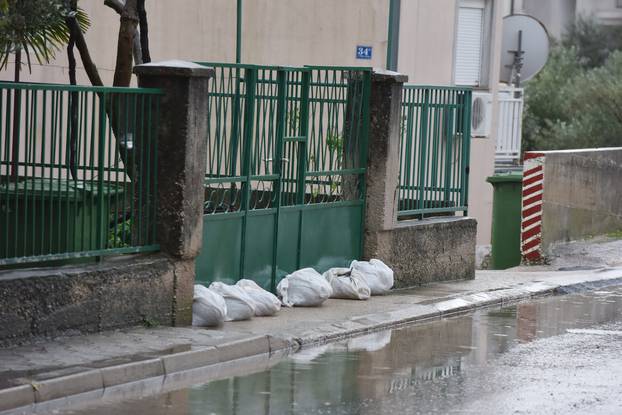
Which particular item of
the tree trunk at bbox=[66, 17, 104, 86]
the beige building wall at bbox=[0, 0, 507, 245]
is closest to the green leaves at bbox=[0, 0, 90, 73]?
the tree trunk at bbox=[66, 17, 104, 86]

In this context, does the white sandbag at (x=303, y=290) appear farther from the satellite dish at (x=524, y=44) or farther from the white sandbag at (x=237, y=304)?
the satellite dish at (x=524, y=44)

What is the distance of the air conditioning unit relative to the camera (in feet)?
79.5

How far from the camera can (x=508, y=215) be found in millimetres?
17969

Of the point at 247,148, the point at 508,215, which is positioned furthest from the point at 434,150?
the point at 508,215

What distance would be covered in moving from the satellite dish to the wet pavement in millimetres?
11898

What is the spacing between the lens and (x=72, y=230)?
9.93 metres

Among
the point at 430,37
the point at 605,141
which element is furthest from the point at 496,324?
the point at 605,141

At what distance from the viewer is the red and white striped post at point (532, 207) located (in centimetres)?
1719

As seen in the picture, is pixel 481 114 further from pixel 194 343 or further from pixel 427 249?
pixel 194 343

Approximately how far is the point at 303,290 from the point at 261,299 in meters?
0.75

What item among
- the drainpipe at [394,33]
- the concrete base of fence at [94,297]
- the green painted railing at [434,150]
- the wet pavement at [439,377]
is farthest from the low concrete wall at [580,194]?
the concrete base of fence at [94,297]

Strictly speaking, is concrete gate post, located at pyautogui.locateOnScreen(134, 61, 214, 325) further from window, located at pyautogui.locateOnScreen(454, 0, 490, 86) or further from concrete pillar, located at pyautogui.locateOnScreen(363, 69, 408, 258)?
window, located at pyautogui.locateOnScreen(454, 0, 490, 86)

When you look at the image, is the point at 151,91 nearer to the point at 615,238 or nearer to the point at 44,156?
the point at 44,156

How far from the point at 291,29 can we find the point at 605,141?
17.3m
